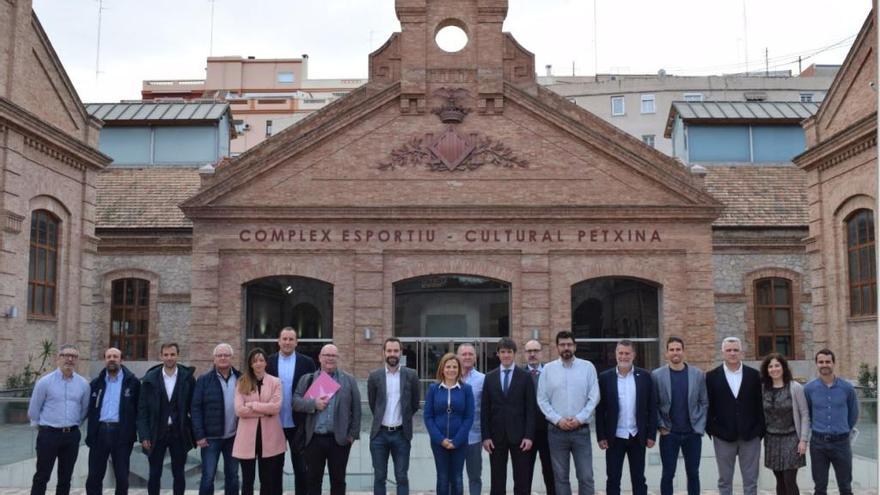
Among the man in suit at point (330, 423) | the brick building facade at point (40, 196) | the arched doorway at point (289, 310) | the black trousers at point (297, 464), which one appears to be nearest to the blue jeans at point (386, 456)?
the man in suit at point (330, 423)

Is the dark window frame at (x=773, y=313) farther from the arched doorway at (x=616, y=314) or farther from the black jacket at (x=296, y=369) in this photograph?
the black jacket at (x=296, y=369)

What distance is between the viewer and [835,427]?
32.6ft

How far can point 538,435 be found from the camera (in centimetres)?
1039

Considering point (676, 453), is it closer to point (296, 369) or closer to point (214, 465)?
point (296, 369)

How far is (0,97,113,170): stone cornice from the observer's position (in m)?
19.8

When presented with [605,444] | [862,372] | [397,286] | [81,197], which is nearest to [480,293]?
[397,286]

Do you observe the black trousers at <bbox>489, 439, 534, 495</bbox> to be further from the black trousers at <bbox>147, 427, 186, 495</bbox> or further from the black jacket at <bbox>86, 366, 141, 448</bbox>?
the black jacket at <bbox>86, 366, 141, 448</bbox>

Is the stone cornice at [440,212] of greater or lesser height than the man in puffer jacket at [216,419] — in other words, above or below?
above

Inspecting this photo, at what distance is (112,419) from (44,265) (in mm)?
13165

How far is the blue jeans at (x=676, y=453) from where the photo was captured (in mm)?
10344

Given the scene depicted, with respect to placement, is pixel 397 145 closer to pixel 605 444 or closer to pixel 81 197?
pixel 81 197

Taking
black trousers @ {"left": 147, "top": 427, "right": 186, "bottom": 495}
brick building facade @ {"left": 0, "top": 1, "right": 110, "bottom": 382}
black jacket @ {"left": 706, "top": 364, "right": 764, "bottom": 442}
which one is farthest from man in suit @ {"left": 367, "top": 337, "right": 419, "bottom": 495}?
brick building facade @ {"left": 0, "top": 1, "right": 110, "bottom": 382}

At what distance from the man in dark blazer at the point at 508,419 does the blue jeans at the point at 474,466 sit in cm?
25

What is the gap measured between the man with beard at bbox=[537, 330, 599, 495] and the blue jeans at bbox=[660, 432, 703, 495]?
0.94 metres
